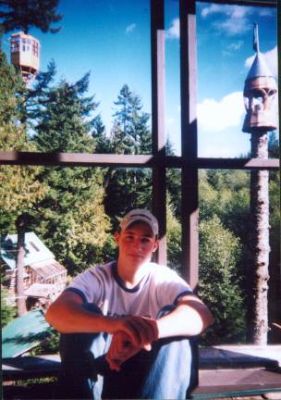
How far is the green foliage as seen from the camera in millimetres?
2096

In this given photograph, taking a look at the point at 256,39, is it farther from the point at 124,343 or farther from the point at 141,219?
the point at 124,343

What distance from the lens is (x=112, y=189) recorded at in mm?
1674

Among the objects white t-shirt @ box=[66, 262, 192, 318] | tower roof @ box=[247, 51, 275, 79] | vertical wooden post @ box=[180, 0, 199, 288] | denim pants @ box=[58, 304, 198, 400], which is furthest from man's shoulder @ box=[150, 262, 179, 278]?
tower roof @ box=[247, 51, 275, 79]

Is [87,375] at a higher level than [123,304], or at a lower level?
lower

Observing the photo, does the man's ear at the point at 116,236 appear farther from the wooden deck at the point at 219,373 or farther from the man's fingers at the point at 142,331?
the wooden deck at the point at 219,373

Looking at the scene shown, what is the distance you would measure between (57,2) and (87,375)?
1.63m

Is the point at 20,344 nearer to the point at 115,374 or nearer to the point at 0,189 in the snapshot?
the point at 115,374

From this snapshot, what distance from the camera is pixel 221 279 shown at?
2412 mm

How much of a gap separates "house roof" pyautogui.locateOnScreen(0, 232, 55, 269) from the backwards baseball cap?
1.57 feet

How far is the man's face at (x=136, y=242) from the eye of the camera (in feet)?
4.29

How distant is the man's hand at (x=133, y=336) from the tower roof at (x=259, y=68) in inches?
55.6

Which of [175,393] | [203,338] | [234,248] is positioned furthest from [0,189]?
[234,248]

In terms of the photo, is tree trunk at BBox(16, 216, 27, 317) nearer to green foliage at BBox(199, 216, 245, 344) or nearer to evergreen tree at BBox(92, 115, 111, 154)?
evergreen tree at BBox(92, 115, 111, 154)

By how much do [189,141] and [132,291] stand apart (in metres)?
0.67
